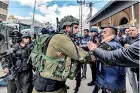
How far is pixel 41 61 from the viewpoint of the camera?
260cm

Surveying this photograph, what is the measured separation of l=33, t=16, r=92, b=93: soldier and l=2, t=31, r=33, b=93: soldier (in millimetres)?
1343

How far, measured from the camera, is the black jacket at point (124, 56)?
1539 mm

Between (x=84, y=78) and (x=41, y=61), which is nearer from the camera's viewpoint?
(x=41, y=61)

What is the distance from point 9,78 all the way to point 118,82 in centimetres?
191

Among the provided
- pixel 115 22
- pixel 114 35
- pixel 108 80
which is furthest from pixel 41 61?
pixel 115 22

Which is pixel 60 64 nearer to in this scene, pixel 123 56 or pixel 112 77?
pixel 123 56

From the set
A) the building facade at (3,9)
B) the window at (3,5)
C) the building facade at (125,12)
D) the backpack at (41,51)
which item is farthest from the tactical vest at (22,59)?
the window at (3,5)

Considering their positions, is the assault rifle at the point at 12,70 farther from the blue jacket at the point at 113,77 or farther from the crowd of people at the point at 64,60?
the blue jacket at the point at 113,77

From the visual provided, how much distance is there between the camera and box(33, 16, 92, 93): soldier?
2.39m

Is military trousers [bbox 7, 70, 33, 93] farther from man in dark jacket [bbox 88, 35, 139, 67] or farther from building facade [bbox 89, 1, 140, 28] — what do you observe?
building facade [bbox 89, 1, 140, 28]

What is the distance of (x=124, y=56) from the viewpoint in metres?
1.59

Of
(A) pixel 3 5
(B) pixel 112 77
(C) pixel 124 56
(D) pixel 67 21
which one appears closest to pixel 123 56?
(C) pixel 124 56

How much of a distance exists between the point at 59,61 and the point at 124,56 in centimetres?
101

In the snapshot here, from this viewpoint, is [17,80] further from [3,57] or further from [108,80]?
[108,80]
